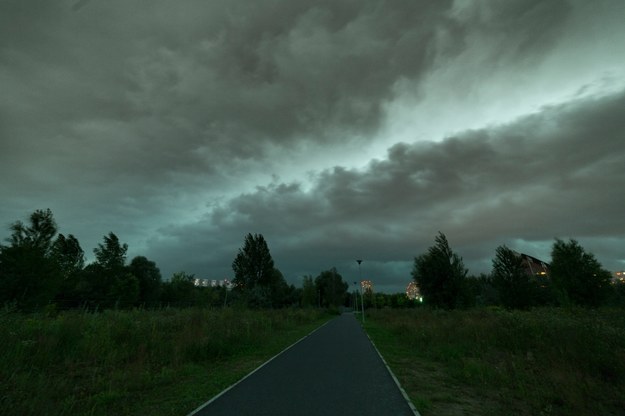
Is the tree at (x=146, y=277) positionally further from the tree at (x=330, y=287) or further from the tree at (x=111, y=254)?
the tree at (x=330, y=287)

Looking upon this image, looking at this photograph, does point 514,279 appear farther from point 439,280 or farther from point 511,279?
point 439,280

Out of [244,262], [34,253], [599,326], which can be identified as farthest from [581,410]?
[244,262]

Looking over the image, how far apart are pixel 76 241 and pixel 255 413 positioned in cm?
8160

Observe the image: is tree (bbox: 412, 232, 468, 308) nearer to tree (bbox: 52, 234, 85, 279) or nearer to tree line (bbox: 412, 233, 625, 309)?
tree line (bbox: 412, 233, 625, 309)

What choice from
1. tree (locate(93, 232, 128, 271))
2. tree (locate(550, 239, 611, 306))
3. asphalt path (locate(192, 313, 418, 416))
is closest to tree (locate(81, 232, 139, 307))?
tree (locate(93, 232, 128, 271))

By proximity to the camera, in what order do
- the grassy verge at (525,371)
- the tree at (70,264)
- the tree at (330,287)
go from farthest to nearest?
1. the tree at (330,287)
2. the tree at (70,264)
3. the grassy verge at (525,371)

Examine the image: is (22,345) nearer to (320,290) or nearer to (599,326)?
(599,326)

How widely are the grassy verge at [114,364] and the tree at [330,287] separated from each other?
323ft

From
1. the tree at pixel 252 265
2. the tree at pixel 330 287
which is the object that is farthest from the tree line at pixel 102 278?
the tree at pixel 330 287

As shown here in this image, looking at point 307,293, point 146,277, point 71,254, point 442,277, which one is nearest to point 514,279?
point 442,277

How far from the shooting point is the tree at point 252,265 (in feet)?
221

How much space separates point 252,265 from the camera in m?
67.9

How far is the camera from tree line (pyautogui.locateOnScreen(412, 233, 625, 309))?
1262 inches

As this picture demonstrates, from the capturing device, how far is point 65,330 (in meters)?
11.0
